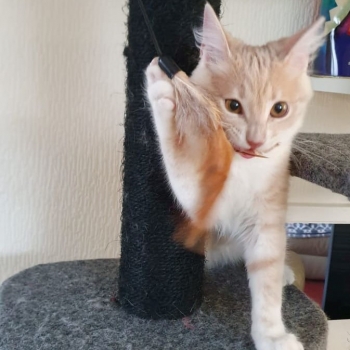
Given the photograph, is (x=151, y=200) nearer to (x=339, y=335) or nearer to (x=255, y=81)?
(x=255, y=81)

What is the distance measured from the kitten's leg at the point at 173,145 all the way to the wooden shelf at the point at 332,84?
51cm

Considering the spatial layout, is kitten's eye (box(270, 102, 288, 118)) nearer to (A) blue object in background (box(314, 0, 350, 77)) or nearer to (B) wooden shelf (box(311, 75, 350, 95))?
(B) wooden shelf (box(311, 75, 350, 95))

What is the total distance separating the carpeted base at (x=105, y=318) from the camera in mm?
801

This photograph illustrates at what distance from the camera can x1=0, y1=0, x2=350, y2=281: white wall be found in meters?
1.17

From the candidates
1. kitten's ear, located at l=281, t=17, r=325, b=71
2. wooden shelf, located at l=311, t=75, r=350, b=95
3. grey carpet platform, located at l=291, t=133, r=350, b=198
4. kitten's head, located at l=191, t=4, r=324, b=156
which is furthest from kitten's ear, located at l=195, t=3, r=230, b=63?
wooden shelf, located at l=311, t=75, r=350, b=95

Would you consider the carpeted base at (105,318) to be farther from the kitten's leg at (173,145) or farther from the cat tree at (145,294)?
the kitten's leg at (173,145)

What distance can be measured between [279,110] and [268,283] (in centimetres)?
29

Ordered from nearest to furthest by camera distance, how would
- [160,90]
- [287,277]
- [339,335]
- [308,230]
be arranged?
[160,90]
[287,277]
[339,335]
[308,230]

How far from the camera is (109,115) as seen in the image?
1254 millimetres

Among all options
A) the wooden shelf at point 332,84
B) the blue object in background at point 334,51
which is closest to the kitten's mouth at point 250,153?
the wooden shelf at point 332,84

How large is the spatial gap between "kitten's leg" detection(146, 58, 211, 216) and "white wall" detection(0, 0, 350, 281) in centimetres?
49

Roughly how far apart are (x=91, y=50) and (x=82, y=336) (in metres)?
0.69

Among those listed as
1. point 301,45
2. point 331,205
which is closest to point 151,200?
point 301,45

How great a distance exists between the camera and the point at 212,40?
30.8 inches
